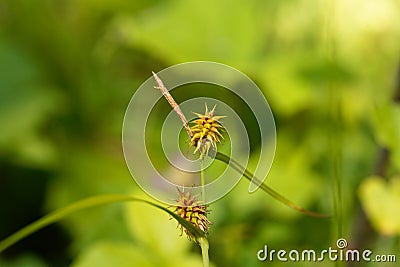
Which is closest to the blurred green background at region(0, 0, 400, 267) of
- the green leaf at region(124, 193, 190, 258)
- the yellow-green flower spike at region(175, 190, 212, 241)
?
the green leaf at region(124, 193, 190, 258)

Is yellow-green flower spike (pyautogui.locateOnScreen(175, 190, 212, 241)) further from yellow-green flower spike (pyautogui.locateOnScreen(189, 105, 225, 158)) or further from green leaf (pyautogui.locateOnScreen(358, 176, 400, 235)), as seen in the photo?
green leaf (pyautogui.locateOnScreen(358, 176, 400, 235))

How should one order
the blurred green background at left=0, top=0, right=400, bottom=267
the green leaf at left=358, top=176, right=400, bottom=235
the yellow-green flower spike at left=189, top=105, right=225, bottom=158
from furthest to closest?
the blurred green background at left=0, top=0, right=400, bottom=267 < the green leaf at left=358, top=176, right=400, bottom=235 < the yellow-green flower spike at left=189, top=105, right=225, bottom=158

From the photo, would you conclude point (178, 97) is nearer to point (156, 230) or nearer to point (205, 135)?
point (156, 230)

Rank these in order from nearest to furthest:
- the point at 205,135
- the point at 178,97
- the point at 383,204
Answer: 1. the point at 205,135
2. the point at 383,204
3. the point at 178,97

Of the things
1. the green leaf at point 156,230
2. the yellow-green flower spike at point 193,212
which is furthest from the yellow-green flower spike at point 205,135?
the green leaf at point 156,230

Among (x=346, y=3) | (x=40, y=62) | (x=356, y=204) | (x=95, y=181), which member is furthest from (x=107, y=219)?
(x=346, y=3)

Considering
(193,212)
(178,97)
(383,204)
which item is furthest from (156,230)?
(178,97)

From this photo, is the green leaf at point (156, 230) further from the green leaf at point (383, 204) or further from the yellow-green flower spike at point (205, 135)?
the yellow-green flower spike at point (205, 135)
